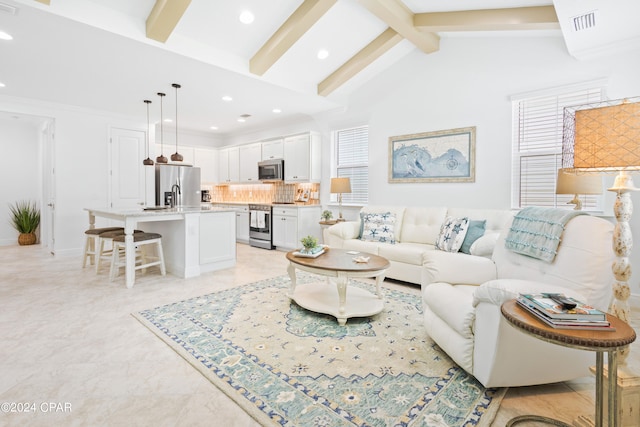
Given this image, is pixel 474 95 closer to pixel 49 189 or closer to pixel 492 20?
pixel 492 20

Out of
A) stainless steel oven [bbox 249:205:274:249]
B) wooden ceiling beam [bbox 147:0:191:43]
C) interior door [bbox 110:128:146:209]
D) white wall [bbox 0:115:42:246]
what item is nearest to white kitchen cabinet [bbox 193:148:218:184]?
interior door [bbox 110:128:146:209]

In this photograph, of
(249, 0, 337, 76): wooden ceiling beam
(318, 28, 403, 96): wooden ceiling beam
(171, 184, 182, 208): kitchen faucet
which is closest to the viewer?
(249, 0, 337, 76): wooden ceiling beam

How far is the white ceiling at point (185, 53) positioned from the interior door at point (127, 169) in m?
0.61

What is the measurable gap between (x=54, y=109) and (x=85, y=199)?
1575 millimetres

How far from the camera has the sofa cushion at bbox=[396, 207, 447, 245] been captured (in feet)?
13.8

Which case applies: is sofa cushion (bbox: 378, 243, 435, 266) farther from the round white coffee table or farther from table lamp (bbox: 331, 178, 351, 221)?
table lamp (bbox: 331, 178, 351, 221)

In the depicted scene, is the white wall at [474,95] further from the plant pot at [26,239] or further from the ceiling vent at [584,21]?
the plant pot at [26,239]

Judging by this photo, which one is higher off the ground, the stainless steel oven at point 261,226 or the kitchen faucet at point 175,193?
the kitchen faucet at point 175,193

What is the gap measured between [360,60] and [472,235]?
296cm

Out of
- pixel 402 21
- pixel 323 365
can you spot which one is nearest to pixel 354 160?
pixel 402 21

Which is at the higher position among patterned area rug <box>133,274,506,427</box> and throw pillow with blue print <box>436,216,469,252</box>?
throw pillow with blue print <box>436,216,469,252</box>

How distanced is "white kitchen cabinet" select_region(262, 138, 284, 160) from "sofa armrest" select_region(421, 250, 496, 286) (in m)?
4.74

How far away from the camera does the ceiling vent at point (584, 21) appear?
2.73 metres

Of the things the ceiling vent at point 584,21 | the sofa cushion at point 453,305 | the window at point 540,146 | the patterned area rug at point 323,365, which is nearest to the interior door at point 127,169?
the patterned area rug at point 323,365
